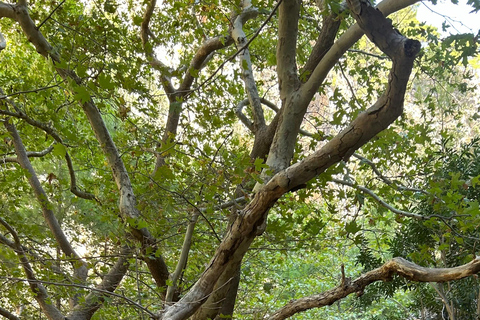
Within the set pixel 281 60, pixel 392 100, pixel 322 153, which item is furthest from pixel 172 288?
pixel 392 100

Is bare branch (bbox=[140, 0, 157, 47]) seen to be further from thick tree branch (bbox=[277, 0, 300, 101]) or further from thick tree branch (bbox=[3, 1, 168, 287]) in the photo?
thick tree branch (bbox=[277, 0, 300, 101])

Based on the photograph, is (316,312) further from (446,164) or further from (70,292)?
(70,292)

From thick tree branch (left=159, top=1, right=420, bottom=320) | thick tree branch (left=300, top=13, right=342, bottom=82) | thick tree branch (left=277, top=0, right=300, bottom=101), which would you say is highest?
thick tree branch (left=300, top=13, right=342, bottom=82)

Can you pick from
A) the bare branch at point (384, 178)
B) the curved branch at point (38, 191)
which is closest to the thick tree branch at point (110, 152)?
the curved branch at point (38, 191)

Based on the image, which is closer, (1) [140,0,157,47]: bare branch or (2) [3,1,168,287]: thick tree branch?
(2) [3,1,168,287]: thick tree branch

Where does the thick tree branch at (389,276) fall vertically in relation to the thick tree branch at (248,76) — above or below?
below

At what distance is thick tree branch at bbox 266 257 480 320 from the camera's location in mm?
1826

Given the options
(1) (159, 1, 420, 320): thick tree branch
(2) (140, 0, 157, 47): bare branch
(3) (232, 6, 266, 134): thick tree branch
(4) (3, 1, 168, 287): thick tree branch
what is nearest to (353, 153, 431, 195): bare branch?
(3) (232, 6, 266, 134): thick tree branch

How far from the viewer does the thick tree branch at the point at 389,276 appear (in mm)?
1826

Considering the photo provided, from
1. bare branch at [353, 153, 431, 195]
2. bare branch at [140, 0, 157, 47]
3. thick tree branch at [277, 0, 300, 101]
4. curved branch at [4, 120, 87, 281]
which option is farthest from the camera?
bare branch at [140, 0, 157, 47]

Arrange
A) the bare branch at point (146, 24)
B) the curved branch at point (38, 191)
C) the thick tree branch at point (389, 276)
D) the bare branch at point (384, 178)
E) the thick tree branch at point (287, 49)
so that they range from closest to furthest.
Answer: the thick tree branch at point (389, 276) < the thick tree branch at point (287, 49) < the bare branch at point (384, 178) < the curved branch at point (38, 191) < the bare branch at point (146, 24)

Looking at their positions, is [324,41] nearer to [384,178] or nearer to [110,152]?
[384,178]

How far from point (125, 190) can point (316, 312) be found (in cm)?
479

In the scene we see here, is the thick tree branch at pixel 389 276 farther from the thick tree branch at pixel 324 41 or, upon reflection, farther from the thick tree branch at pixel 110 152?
the thick tree branch at pixel 324 41
